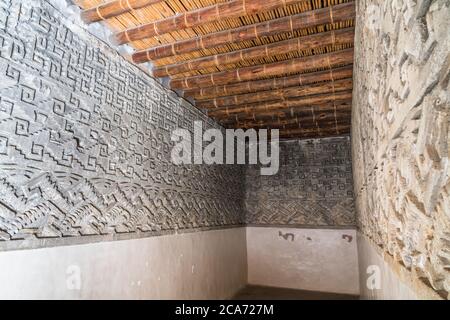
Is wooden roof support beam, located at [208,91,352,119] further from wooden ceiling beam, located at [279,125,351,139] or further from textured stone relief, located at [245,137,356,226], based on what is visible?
textured stone relief, located at [245,137,356,226]

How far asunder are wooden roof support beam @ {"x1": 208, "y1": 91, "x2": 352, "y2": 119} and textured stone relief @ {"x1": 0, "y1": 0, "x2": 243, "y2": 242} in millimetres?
1251

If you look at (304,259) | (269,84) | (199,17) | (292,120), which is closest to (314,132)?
(292,120)

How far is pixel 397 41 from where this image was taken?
1.02 metres

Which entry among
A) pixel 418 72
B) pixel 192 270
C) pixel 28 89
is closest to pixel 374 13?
pixel 418 72

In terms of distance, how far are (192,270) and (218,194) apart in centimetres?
139

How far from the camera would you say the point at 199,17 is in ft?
8.26

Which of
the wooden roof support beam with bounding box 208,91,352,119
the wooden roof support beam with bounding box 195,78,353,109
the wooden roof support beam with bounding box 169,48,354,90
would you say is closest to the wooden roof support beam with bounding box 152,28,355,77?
the wooden roof support beam with bounding box 169,48,354,90

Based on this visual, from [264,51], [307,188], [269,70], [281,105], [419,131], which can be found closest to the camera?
[419,131]

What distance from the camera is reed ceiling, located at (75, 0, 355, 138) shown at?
245 centimetres

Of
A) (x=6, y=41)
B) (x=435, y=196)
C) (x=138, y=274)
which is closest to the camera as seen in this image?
(x=435, y=196)

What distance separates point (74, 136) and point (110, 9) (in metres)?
1.12

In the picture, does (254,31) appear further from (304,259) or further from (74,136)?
(304,259)

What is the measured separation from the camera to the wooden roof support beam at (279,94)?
11.8 feet
